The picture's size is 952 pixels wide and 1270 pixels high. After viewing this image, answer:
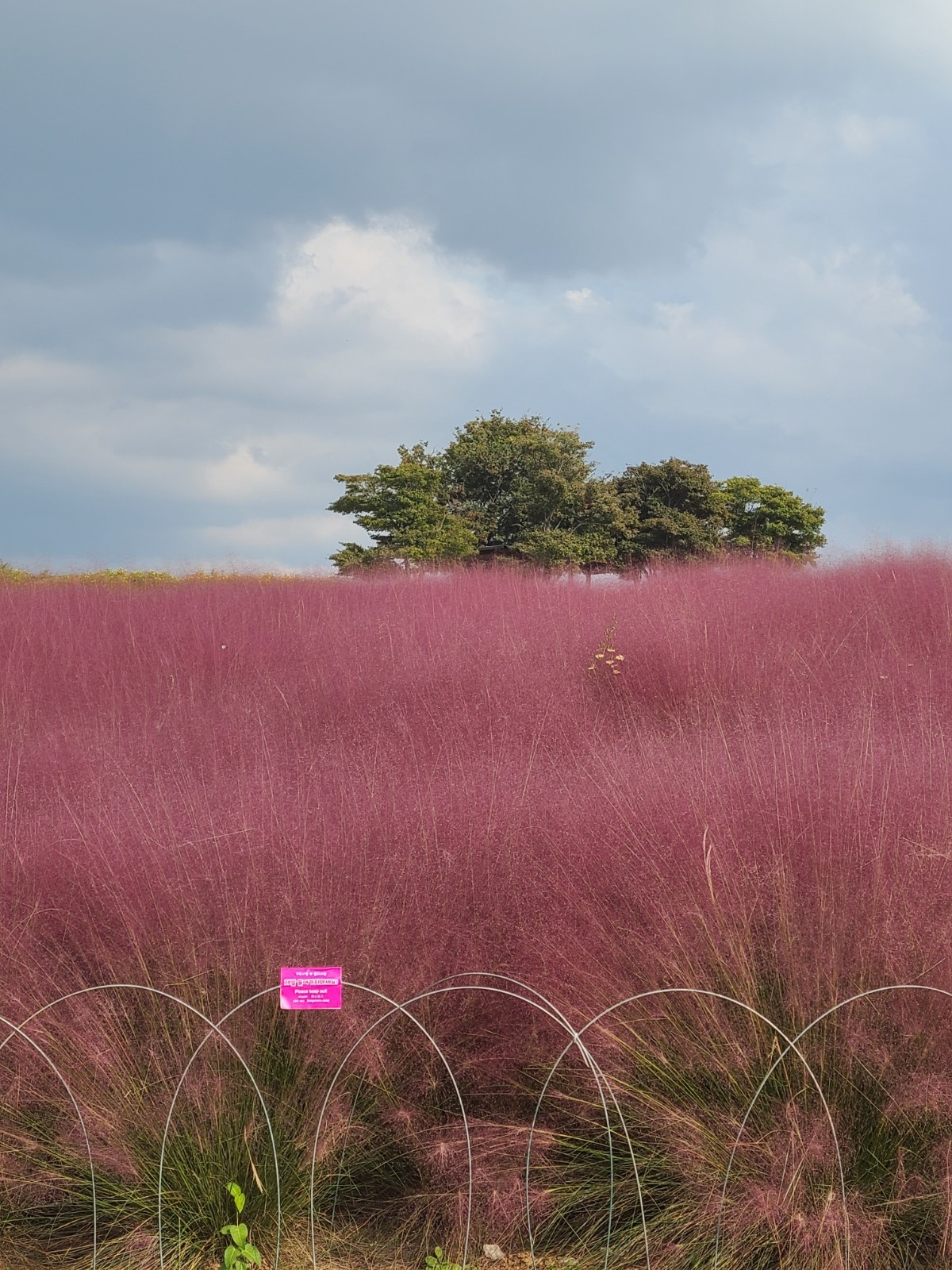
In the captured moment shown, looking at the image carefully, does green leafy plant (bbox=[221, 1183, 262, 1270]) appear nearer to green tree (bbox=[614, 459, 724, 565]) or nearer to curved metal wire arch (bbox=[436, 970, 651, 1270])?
curved metal wire arch (bbox=[436, 970, 651, 1270])

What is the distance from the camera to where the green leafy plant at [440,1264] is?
272 centimetres

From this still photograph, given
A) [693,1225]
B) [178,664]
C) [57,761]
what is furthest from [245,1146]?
[178,664]

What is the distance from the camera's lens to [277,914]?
10.3 feet

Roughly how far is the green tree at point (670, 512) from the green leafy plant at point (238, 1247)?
1938 cm

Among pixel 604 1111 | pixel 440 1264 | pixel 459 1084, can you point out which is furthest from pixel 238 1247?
pixel 604 1111

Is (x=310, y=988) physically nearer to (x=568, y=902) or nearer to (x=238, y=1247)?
(x=238, y=1247)

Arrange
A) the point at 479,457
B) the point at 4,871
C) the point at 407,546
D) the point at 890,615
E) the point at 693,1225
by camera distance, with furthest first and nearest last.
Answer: the point at 479,457, the point at 407,546, the point at 890,615, the point at 4,871, the point at 693,1225

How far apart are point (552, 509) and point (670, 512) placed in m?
2.66

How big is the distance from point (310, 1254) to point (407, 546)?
1975cm

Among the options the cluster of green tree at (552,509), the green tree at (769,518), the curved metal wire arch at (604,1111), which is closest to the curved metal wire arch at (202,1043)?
the curved metal wire arch at (604,1111)

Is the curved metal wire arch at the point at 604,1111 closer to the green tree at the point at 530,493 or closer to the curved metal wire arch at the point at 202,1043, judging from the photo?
the curved metal wire arch at the point at 202,1043

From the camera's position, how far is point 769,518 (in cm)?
2488

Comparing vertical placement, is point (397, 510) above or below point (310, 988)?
above

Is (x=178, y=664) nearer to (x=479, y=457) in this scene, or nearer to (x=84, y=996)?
(x=84, y=996)
